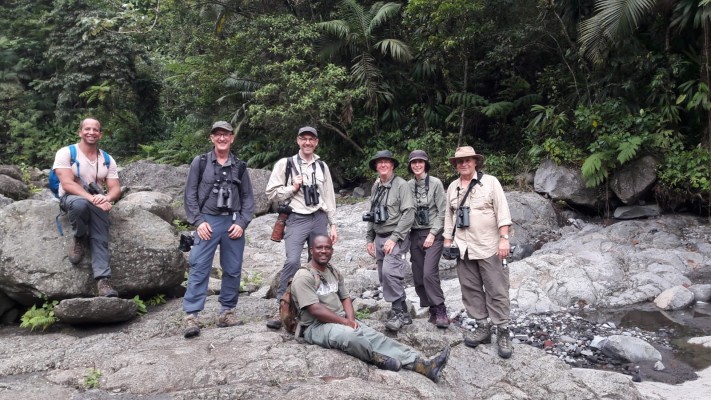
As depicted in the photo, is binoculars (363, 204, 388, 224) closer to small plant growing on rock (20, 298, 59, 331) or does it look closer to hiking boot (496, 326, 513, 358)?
hiking boot (496, 326, 513, 358)

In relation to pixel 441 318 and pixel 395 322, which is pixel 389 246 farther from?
pixel 441 318

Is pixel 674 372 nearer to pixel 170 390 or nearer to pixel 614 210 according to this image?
pixel 170 390

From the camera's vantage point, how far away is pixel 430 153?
1573cm

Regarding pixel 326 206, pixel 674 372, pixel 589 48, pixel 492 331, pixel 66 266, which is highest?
pixel 589 48

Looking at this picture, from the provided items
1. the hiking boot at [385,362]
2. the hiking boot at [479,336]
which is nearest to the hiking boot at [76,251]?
the hiking boot at [385,362]

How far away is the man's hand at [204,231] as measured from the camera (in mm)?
5164

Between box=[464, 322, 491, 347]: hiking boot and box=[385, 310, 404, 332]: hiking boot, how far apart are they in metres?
0.68

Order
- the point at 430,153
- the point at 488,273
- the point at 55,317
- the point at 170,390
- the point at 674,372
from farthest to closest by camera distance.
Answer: the point at 430,153, the point at 674,372, the point at 55,317, the point at 488,273, the point at 170,390

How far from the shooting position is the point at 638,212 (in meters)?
12.7

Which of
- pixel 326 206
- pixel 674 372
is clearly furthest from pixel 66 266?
pixel 674 372

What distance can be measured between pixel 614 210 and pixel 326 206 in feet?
32.7

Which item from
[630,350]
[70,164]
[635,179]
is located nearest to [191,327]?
[70,164]

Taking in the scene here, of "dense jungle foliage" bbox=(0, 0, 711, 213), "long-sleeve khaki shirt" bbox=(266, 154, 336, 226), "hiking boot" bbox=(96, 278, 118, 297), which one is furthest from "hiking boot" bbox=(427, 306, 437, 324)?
"dense jungle foliage" bbox=(0, 0, 711, 213)

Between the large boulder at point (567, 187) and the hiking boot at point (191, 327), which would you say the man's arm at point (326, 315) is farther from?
the large boulder at point (567, 187)
